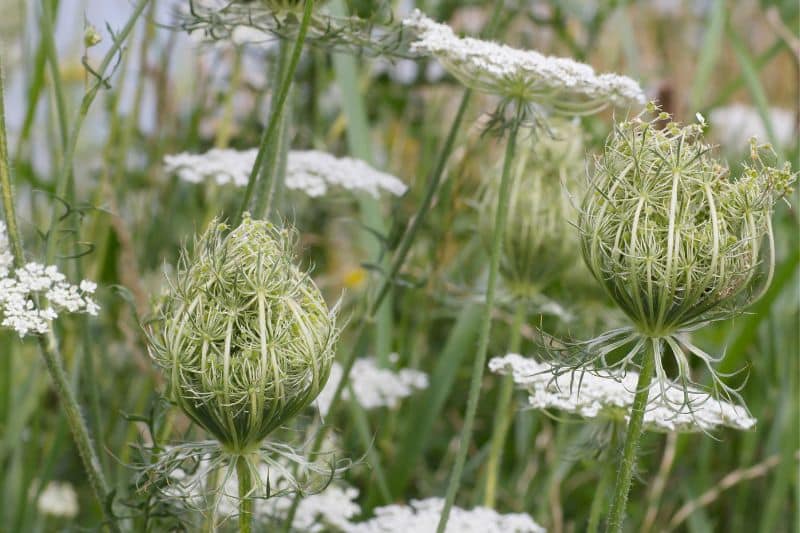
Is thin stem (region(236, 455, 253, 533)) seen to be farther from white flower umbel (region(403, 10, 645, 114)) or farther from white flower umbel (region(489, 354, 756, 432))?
white flower umbel (region(403, 10, 645, 114))

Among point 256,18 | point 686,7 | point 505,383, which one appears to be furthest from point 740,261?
point 686,7

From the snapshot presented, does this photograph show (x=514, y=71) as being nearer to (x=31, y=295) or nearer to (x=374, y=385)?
(x=31, y=295)

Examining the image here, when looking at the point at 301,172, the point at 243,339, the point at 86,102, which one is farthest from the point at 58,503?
the point at 243,339

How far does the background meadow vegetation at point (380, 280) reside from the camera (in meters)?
1.92

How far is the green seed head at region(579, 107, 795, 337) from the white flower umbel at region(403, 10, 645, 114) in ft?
0.89

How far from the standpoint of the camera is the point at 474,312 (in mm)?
2129

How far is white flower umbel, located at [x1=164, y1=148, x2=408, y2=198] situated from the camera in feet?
5.65

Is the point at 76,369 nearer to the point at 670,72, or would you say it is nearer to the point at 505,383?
the point at 505,383

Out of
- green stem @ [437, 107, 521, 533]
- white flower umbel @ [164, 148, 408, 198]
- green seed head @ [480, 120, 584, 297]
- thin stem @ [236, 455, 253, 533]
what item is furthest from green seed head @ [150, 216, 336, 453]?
green seed head @ [480, 120, 584, 297]

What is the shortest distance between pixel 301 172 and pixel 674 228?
2.97 ft

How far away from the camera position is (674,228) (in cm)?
101

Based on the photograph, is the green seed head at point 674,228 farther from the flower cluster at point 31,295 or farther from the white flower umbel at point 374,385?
the white flower umbel at point 374,385

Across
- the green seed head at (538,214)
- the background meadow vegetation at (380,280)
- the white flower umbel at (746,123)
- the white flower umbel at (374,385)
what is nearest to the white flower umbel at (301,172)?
the background meadow vegetation at (380,280)

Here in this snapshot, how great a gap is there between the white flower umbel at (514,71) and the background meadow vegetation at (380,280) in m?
0.21
